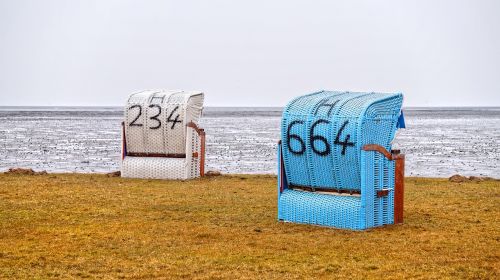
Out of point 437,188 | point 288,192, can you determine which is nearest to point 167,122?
point 437,188

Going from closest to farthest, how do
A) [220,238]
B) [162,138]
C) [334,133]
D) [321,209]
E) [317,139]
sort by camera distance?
[220,238]
[334,133]
[317,139]
[321,209]
[162,138]

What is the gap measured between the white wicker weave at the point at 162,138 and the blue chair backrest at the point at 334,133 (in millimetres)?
9273

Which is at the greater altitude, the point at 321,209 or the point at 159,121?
the point at 159,121

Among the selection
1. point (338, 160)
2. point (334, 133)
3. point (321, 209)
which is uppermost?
point (334, 133)

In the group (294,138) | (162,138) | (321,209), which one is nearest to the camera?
(321,209)

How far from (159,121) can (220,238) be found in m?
11.4

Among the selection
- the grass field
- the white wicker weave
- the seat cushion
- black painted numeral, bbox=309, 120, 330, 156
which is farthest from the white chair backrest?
black painted numeral, bbox=309, 120, 330, 156

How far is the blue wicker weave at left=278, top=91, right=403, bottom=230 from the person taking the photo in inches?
626

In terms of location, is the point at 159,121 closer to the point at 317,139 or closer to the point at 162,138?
the point at 162,138

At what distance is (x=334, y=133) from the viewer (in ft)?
52.5

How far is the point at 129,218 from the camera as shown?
57.1 ft

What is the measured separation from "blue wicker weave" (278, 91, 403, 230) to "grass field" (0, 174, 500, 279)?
378mm

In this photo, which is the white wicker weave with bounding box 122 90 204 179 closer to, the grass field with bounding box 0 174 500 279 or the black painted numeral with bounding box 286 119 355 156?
the grass field with bounding box 0 174 500 279

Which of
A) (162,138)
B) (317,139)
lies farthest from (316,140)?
(162,138)
